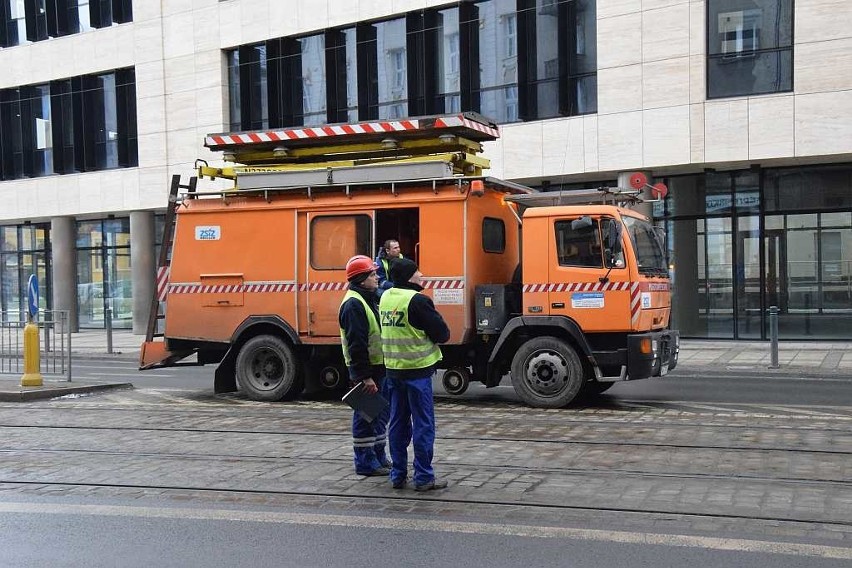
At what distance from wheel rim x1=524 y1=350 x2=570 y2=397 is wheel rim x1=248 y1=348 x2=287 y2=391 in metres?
3.44

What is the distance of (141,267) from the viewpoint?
103 ft

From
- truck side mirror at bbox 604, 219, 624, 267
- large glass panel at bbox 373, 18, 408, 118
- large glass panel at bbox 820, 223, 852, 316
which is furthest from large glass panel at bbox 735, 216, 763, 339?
truck side mirror at bbox 604, 219, 624, 267

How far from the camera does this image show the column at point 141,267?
31.3 metres

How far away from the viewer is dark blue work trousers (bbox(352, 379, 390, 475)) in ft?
25.2

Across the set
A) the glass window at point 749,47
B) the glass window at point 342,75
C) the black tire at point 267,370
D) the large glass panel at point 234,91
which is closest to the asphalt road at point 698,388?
the black tire at point 267,370

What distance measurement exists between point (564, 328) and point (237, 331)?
173 inches

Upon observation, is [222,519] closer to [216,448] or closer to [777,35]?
[216,448]

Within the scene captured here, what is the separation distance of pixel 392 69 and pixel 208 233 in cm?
1380

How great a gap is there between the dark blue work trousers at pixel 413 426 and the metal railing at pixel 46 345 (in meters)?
9.20

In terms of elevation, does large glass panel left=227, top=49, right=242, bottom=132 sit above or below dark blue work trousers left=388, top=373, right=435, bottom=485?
above

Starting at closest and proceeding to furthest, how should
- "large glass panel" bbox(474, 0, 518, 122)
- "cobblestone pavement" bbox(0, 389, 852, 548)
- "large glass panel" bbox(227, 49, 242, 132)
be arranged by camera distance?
"cobblestone pavement" bbox(0, 389, 852, 548) < "large glass panel" bbox(474, 0, 518, 122) < "large glass panel" bbox(227, 49, 242, 132)

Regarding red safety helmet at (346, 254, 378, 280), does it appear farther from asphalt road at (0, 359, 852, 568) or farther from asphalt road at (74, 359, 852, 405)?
asphalt road at (74, 359, 852, 405)

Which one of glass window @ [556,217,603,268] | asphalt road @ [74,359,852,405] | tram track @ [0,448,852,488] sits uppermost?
glass window @ [556,217,603,268]

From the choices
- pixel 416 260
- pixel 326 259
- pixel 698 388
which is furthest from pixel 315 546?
pixel 698 388
